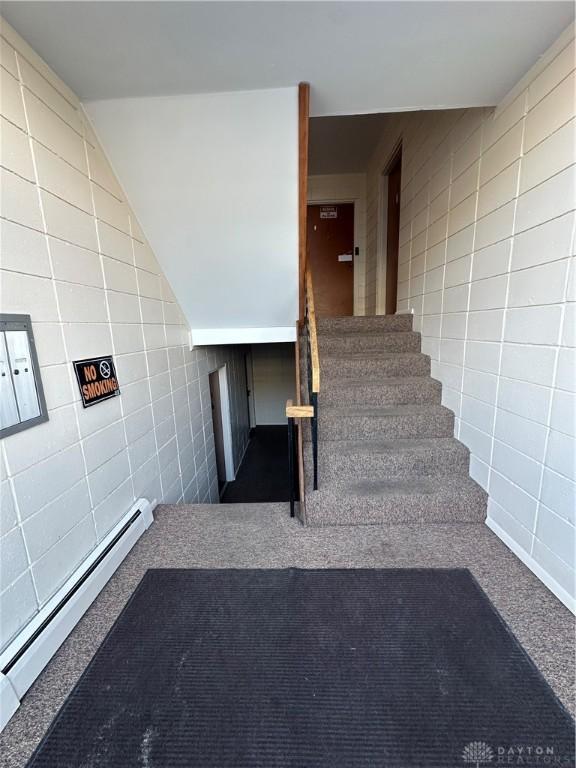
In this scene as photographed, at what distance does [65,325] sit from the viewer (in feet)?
4.53

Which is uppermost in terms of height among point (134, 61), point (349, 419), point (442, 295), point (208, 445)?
point (134, 61)

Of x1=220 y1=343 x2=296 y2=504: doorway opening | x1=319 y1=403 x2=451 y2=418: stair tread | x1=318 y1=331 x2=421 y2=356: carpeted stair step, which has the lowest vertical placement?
x1=220 y1=343 x2=296 y2=504: doorway opening

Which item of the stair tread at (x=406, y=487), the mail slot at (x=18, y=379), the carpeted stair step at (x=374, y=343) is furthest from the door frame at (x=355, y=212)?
the mail slot at (x=18, y=379)

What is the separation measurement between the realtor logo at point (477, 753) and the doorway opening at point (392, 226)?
3.51m

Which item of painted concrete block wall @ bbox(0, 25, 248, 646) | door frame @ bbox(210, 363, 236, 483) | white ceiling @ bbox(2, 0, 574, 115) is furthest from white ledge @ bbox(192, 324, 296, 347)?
white ceiling @ bbox(2, 0, 574, 115)

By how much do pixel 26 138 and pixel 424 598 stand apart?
2.50 meters

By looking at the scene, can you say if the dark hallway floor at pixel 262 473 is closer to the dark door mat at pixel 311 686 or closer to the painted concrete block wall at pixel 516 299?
the dark door mat at pixel 311 686

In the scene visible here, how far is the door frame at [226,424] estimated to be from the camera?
185 inches

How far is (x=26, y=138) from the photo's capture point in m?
1.22

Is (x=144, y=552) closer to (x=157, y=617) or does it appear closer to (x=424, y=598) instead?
(x=157, y=617)

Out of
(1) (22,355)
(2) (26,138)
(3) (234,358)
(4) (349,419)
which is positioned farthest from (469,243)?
(3) (234,358)

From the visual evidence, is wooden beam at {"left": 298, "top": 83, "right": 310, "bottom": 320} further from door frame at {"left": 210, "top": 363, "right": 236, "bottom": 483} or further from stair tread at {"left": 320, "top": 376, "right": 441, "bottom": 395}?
door frame at {"left": 210, "top": 363, "right": 236, "bottom": 483}

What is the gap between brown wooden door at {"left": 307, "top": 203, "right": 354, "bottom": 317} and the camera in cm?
515

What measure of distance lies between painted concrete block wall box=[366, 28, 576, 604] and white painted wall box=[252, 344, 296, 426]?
4.55 m
